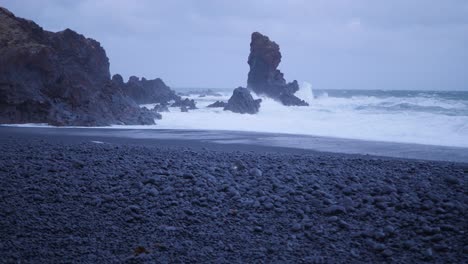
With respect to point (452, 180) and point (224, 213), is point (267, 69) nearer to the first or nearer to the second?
point (452, 180)

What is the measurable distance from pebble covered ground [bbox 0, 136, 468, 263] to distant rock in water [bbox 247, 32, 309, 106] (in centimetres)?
2971

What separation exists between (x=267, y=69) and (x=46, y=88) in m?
23.6

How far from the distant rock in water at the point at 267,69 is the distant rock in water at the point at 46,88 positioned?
19251 millimetres

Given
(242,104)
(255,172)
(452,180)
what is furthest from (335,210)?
(242,104)

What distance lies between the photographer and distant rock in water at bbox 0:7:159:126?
48.0 ft

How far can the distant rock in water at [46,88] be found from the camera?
1462cm

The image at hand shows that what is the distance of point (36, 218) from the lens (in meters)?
3.84

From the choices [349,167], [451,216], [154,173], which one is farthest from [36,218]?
[349,167]

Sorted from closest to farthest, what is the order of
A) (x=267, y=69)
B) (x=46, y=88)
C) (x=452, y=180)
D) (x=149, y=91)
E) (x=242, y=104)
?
1. (x=452, y=180)
2. (x=46, y=88)
3. (x=242, y=104)
4. (x=267, y=69)
5. (x=149, y=91)

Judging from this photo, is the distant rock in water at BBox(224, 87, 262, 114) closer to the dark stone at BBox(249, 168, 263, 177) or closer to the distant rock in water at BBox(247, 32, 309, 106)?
the distant rock in water at BBox(247, 32, 309, 106)

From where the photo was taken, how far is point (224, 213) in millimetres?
4250

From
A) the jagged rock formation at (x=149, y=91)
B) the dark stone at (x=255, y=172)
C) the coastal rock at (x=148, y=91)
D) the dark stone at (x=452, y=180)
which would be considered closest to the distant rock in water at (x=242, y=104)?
the jagged rock formation at (x=149, y=91)

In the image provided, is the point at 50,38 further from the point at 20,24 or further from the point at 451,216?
the point at 451,216

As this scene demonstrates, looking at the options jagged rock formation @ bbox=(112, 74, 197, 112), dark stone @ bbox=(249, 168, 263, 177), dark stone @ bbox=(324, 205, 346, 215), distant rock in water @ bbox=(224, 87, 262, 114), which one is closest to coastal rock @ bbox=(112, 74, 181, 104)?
jagged rock formation @ bbox=(112, 74, 197, 112)
